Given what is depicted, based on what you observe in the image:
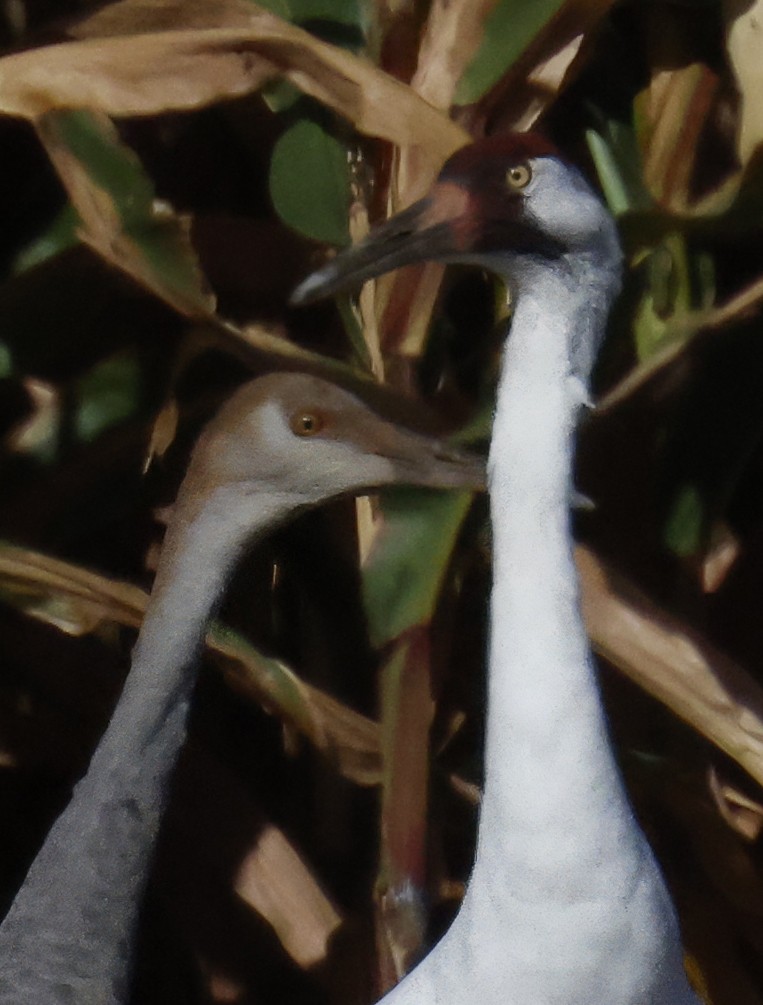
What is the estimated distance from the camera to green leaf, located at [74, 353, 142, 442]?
198cm

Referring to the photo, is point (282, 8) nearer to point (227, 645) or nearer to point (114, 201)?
point (114, 201)

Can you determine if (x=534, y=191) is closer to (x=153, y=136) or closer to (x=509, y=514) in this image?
(x=509, y=514)

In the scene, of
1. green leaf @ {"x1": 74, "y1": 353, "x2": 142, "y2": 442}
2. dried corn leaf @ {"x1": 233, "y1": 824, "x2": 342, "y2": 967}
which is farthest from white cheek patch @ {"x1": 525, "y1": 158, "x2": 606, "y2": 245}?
dried corn leaf @ {"x1": 233, "y1": 824, "x2": 342, "y2": 967}

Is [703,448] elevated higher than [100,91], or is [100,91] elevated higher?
[100,91]

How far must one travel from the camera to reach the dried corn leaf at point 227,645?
69.2 inches

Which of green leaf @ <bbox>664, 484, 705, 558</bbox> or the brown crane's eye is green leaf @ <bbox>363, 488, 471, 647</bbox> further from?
green leaf @ <bbox>664, 484, 705, 558</bbox>

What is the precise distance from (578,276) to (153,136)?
40.5 inches

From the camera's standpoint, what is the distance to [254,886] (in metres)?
1.94

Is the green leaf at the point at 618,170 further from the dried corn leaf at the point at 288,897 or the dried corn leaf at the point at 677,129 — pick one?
the dried corn leaf at the point at 288,897

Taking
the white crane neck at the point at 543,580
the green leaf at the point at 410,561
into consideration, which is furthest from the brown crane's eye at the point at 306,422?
the white crane neck at the point at 543,580

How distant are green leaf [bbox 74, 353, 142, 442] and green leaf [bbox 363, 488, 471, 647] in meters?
0.38

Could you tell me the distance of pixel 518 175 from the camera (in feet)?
4.42

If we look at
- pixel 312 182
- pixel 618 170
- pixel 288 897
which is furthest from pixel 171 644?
pixel 618 170

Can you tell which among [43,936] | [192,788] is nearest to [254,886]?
[192,788]
